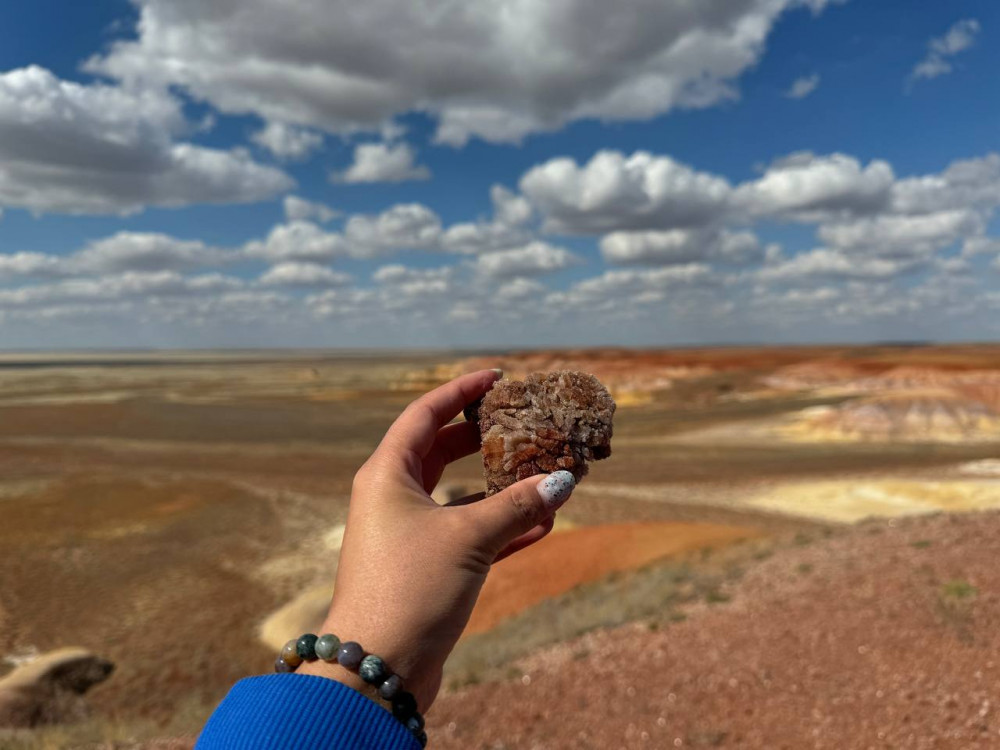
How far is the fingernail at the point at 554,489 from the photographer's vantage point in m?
2.97

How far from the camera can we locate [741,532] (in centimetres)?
1948

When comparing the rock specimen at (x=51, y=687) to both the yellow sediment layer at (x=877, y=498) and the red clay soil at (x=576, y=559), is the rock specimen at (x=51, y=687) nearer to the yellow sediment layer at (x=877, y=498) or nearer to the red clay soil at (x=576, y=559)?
the red clay soil at (x=576, y=559)

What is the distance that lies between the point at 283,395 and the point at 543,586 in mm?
82276

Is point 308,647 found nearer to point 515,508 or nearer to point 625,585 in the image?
point 515,508

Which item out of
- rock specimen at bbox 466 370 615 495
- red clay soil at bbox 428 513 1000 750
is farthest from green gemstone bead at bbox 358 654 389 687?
red clay soil at bbox 428 513 1000 750

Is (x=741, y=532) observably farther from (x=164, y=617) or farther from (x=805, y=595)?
(x=164, y=617)

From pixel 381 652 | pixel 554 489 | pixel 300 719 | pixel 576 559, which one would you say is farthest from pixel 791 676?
pixel 576 559

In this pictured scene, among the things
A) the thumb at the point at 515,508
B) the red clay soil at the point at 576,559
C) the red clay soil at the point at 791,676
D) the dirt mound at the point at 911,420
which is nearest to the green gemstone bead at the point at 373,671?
the thumb at the point at 515,508

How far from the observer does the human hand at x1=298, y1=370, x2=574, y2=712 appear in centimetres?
240

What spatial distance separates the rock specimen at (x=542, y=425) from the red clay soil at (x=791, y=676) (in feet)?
15.9

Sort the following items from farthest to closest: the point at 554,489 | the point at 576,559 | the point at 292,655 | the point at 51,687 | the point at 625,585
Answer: the point at 576,559
the point at 625,585
the point at 51,687
the point at 554,489
the point at 292,655

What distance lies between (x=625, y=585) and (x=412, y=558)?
558 inches

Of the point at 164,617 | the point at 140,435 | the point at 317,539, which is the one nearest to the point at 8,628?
the point at 164,617

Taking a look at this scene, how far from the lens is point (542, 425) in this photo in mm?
4059
